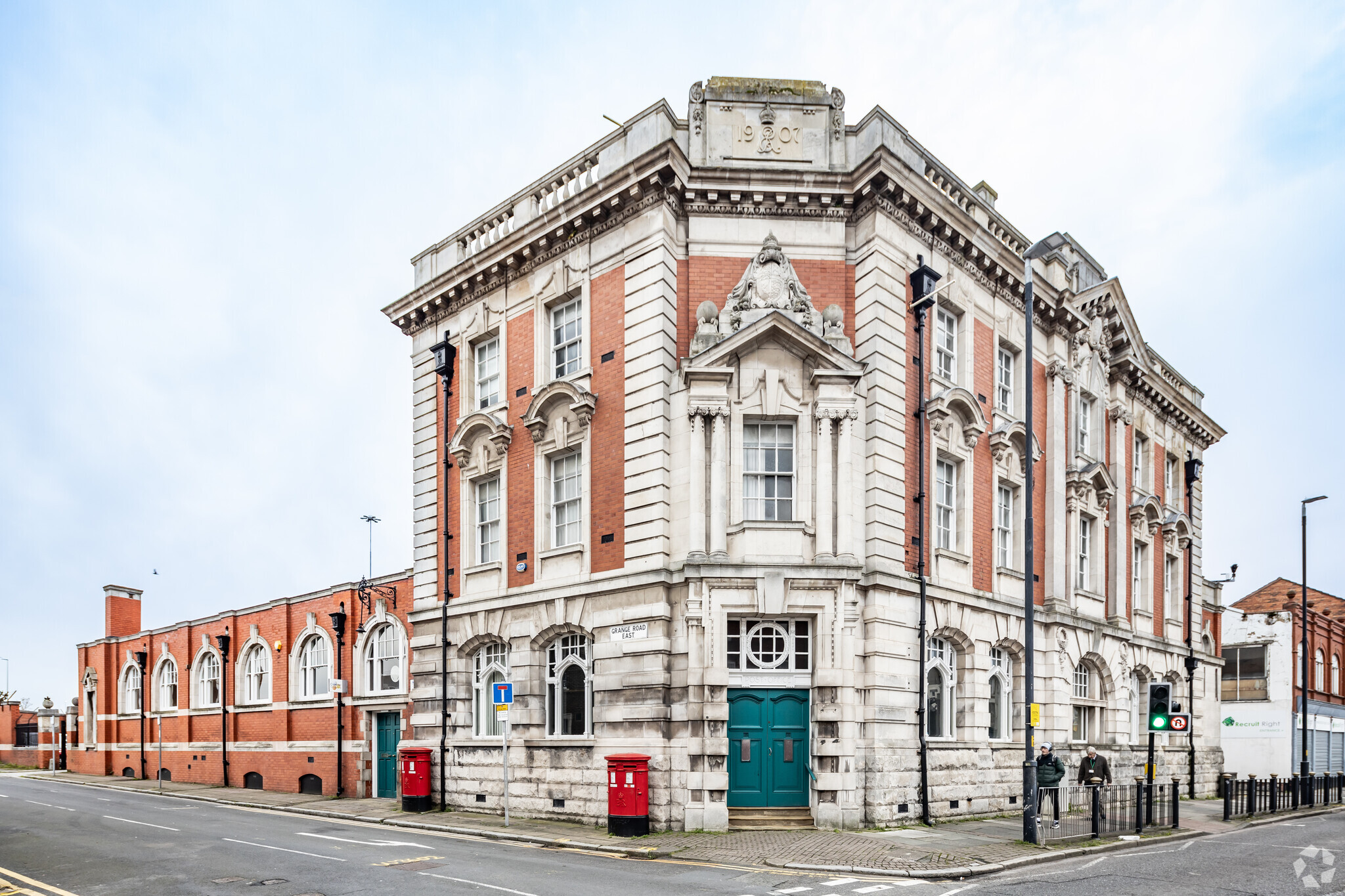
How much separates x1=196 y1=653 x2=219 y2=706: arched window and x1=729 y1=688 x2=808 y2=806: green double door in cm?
2606

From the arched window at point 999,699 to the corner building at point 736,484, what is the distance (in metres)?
0.08

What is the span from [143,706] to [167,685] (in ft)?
4.67

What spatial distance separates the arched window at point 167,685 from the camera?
1663 inches

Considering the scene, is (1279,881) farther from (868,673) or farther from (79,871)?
(79,871)

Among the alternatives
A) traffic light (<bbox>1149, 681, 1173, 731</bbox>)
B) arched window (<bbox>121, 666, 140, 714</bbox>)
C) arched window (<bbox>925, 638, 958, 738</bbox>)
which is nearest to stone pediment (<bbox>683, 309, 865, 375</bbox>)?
arched window (<bbox>925, 638, 958, 738</bbox>)

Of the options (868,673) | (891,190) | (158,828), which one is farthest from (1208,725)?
(158,828)

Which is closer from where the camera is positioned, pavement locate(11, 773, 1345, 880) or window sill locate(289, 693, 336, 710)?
pavement locate(11, 773, 1345, 880)

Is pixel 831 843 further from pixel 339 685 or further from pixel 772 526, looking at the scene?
pixel 339 685

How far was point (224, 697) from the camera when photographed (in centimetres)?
3762

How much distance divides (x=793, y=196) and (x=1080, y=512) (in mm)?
13217

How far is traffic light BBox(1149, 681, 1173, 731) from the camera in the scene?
20266 mm

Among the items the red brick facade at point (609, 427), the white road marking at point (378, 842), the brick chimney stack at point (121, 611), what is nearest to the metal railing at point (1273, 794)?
the red brick facade at point (609, 427)

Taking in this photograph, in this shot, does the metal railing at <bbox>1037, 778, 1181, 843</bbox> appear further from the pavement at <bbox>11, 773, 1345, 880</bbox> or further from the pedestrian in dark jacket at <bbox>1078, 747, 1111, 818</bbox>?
the pedestrian in dark jacket at <bbox>1078, 747, 1111, 818</bbox>

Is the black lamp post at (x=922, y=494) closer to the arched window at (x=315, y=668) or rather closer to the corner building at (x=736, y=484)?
the corner building at (x=736, y=484)
